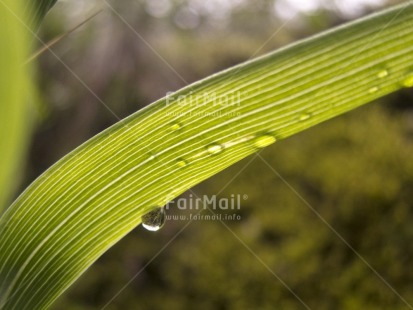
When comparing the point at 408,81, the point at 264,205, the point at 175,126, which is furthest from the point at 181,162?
the point at 264,205

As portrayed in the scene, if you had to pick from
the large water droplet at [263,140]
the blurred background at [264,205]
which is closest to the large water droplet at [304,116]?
the large water droplet at [263,140]

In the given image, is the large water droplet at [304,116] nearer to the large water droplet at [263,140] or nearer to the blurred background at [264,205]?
the large water droplet at [263,140]

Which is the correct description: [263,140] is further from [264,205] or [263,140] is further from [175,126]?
[264,205]

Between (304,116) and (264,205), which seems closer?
(304,116)

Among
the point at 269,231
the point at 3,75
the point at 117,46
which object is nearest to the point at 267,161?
the point at 269,231

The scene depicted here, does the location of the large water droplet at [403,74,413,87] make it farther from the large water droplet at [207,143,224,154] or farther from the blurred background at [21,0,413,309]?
the blurred background at [21,0,413,309]

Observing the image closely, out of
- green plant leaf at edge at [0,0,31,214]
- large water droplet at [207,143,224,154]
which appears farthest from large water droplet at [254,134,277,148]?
green plant leaf at edge at [0,0,31,214]
